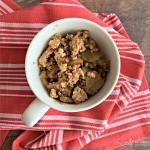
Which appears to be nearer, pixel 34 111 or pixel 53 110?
pixel 34 111

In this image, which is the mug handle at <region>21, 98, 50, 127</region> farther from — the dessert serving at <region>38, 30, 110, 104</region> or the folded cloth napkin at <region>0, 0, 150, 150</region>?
the folded cloth napkin at <region>0, 0, 150, 150</region>

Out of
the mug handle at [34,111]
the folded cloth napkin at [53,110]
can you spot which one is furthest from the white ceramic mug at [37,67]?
the folded cloth napkin at [53,110]

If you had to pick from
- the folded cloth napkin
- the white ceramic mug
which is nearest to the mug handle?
the white ceramic mug

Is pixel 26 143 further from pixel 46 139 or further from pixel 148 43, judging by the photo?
pixel 148 43

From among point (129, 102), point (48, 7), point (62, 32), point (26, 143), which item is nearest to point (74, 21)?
point (62, 32)

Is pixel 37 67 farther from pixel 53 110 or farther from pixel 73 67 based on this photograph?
pixel 53 110

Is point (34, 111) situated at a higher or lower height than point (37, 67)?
lower

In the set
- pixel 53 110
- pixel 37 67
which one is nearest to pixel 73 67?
pixel 37 67
